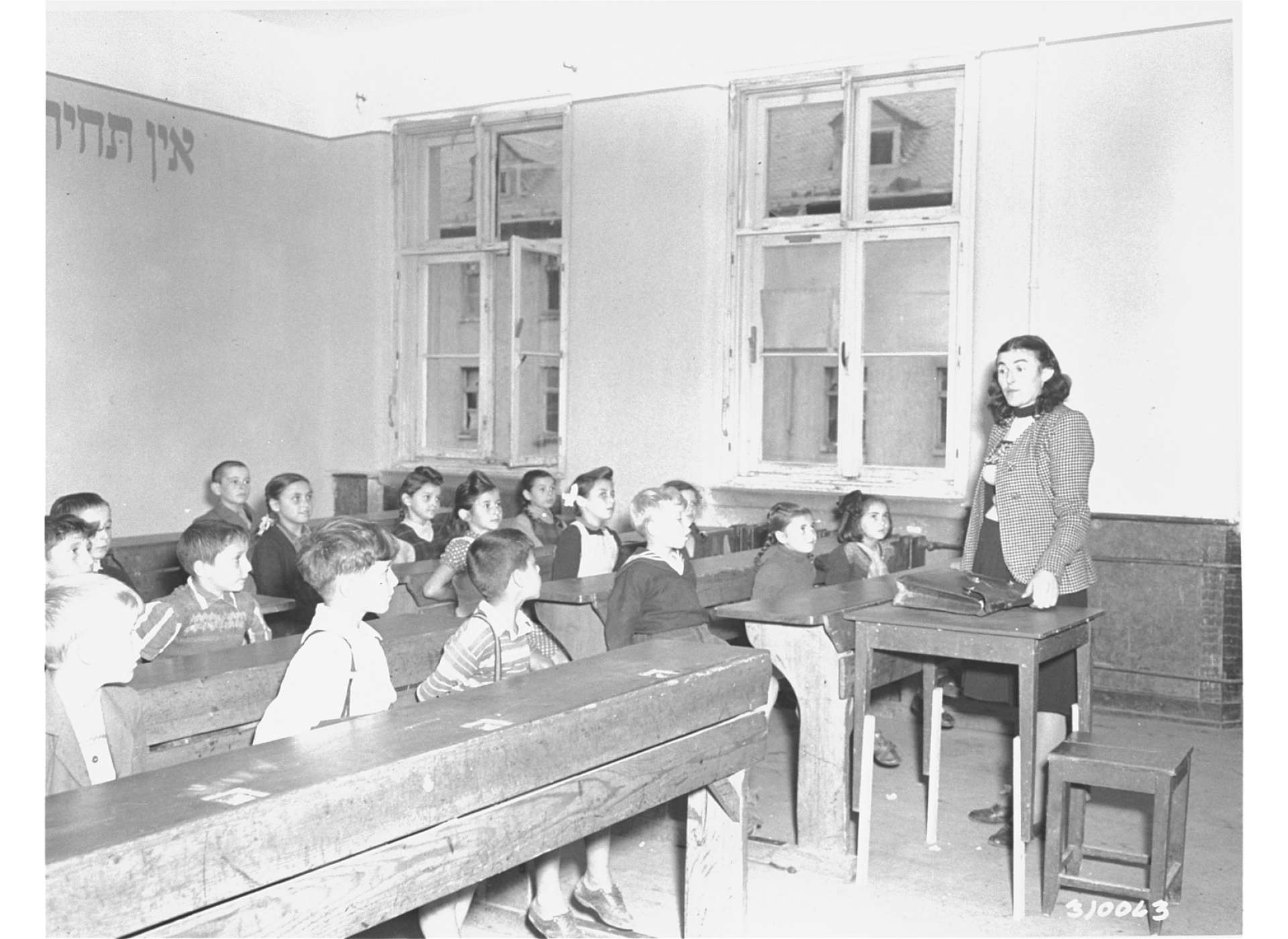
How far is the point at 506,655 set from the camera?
305 centimetres

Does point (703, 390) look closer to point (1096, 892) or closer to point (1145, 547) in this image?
point (1145, 547)

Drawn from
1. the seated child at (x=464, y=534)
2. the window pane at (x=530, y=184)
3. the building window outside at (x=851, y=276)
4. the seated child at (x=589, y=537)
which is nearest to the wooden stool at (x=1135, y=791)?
the seated child at (x=464, y=534)

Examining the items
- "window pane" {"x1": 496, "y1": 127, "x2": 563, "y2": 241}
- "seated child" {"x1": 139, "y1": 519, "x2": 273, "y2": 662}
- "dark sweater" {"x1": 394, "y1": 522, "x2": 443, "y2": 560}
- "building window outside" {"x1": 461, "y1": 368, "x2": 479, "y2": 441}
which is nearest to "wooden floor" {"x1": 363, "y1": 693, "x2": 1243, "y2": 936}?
"seated child" {"x1": 139, "y1": 519, "x2": 273, "y2": 662}

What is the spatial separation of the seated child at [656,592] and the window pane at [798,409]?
324 centimetres

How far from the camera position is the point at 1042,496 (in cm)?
384

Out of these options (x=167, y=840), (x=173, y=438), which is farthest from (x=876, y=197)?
(x=167, y=840)

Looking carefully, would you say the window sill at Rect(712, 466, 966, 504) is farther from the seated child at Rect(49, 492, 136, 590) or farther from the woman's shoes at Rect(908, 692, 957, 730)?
the seated child at Rect(49, 492, 136, 590)

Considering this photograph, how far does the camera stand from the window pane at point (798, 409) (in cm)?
704

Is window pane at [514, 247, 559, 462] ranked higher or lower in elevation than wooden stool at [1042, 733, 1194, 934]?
higher

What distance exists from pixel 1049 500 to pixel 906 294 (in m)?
3.09

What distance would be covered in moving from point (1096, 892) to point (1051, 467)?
44.8 inches

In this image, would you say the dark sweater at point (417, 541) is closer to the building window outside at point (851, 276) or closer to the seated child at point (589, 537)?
Result: the seated child at point (589, 537)

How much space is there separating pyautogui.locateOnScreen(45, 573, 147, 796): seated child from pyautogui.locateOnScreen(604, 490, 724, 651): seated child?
1.55 meters

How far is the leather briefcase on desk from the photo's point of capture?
3.58 meters
